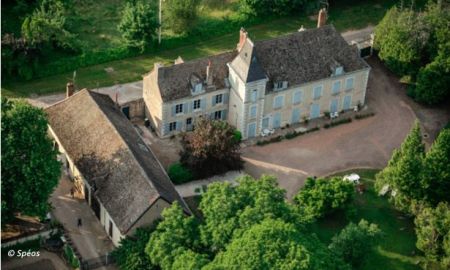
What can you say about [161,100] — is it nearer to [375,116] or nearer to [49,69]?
[49,69]

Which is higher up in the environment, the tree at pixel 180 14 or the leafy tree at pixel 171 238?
the tree at pixel 180 14

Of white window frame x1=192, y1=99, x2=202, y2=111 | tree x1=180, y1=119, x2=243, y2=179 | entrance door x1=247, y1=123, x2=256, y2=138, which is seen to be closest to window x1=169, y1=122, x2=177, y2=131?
white window frame x1=192, y1=99, x2=202, y2=111

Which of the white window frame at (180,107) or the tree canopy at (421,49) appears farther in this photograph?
the tree canopy at (421,49)

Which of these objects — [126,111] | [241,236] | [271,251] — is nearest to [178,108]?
[126,111]

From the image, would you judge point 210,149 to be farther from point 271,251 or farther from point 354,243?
point 271,251

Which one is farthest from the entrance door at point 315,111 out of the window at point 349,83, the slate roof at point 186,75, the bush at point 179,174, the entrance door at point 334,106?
the bush at point 179,174

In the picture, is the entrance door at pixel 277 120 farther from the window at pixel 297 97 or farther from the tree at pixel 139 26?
the tree at pixel 139 26

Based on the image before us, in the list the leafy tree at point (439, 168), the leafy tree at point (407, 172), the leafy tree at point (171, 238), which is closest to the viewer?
the leafy tree at point (171, 238)

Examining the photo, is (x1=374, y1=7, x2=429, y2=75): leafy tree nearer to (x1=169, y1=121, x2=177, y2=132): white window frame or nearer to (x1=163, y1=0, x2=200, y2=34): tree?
(x1=163, y1=0, x2=200, y2=34): tree
